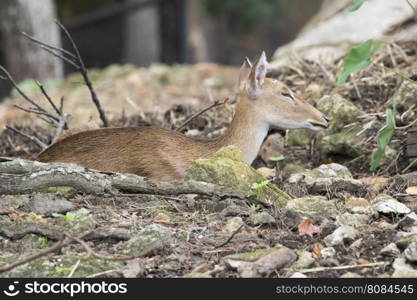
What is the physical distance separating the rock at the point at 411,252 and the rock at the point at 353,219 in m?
0.55

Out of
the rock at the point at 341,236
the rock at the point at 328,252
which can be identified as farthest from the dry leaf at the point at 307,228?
the rock at the point at 328,252

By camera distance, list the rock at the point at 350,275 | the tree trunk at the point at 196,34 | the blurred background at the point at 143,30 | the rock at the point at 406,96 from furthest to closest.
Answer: the tree trunk at the point at 196,34
the blurred background at the point at 143,30
the rock at the point at 406,96
the rock at the point at 350,275

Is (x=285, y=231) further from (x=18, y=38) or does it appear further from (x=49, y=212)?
(x=18, y=38)

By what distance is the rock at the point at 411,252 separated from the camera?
405 cm

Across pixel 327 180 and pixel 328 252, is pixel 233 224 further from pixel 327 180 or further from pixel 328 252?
pixel 327 180

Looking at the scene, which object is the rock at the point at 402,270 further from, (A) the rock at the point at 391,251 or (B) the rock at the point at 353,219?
(B) the rock at the point at 353,219

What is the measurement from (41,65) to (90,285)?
31.2ft

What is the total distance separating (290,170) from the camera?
20.4 feet

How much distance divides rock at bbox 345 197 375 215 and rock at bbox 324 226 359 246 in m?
0.39

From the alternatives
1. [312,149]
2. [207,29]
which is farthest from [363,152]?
[207,29]

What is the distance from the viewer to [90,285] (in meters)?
3.87

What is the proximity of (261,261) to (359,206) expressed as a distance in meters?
1.07

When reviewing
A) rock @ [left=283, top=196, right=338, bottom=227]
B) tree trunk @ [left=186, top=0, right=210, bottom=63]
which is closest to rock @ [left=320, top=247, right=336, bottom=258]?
rock @ [left=283, top=196, right=338, bottom=227]

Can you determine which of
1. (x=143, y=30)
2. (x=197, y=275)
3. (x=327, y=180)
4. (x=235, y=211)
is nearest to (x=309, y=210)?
(x=235, y=211)
